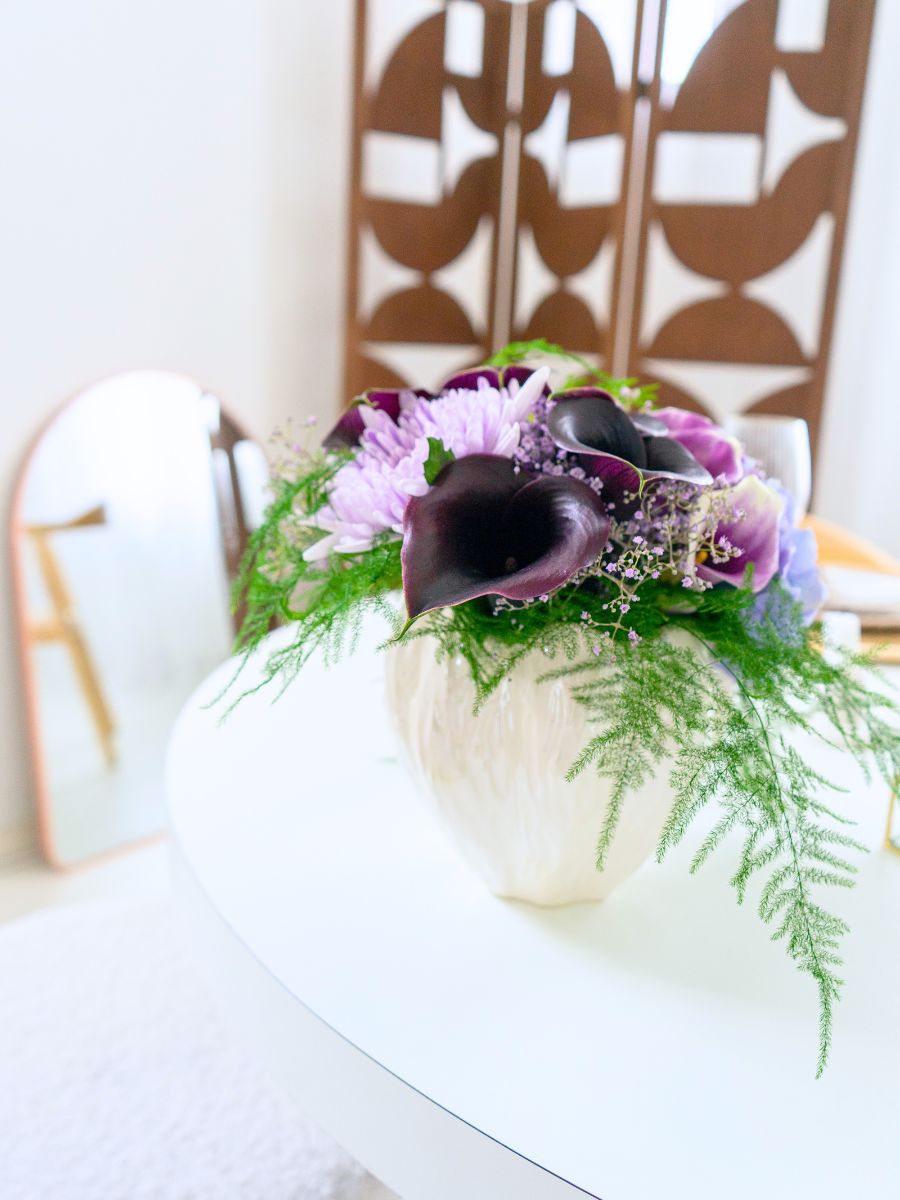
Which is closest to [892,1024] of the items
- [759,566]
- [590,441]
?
[759,566]

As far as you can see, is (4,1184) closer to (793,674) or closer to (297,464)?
(297,464)

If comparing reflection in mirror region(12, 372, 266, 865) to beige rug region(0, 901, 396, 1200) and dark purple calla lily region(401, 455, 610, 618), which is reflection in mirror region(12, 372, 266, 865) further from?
dark purple calla lily region(401, 455, 610, 618)

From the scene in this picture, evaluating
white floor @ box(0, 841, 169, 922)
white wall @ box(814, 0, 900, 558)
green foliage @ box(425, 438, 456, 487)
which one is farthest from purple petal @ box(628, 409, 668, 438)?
white wall @ box(814, 0, 900, 558)

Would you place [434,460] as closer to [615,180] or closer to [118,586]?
[118,586]

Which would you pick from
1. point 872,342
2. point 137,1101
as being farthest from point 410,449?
point 872,342

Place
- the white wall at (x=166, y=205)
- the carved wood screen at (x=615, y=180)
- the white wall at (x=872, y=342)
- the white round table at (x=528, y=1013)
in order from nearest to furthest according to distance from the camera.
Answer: the white round table at (x=528, y=1013), the white wall at (x=166, y=205), the carved wood screen at (x=615, y=180), the white wall at (x=872, y=342)

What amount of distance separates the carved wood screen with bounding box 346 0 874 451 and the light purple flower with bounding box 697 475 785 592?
1568 millimetres

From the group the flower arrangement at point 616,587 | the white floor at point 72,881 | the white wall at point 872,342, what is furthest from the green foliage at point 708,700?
the white wall at point 872,342

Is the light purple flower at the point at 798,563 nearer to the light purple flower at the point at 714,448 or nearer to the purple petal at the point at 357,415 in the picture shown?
the light purple flower at the point at 714,448

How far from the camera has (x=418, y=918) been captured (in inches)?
26.0

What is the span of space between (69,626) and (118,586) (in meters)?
0.12

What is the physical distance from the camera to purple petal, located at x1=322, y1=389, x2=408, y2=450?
0.66m

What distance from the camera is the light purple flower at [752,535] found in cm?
58

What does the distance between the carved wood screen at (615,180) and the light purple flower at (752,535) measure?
1568 millimetres
